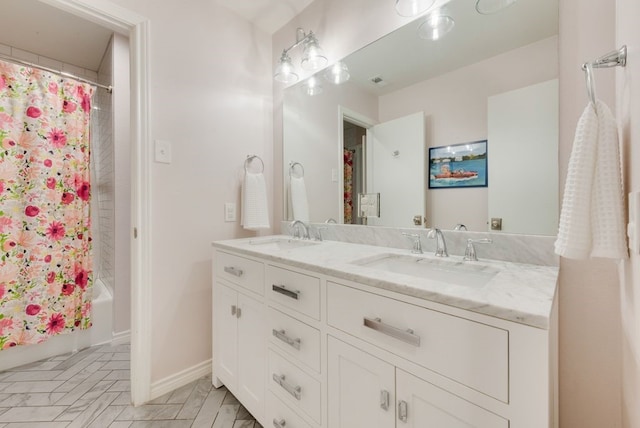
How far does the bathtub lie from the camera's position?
179 cm

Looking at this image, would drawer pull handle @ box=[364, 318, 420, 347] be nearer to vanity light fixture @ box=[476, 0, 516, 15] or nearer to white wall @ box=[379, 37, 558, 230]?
white wall @ box=[379, 37, 558, 230]

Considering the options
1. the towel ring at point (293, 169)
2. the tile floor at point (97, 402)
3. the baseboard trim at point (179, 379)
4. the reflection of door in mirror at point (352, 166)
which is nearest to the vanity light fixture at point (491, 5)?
the reflection of door in mirror at point (352, 166)

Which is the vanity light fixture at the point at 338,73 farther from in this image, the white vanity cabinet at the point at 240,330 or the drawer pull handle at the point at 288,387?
the drawer pull handle at the point at 288,387

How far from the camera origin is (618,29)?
2.42 feet

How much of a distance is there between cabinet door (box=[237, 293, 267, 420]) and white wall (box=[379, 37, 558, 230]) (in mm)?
883

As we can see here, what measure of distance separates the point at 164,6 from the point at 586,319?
2345 mm

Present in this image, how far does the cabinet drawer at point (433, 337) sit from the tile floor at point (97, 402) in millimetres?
942

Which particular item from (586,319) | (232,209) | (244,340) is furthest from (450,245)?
(232,209)

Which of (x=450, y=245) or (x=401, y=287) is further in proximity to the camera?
(x=450, y=245)

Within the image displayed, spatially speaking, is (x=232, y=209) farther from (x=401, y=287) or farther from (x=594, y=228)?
(x=594, y=228)

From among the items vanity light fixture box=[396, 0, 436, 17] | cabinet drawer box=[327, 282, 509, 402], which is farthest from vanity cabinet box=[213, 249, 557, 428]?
vanity light fixture box=[396, 0, 436, 17]

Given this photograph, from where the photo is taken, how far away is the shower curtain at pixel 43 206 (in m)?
1.74

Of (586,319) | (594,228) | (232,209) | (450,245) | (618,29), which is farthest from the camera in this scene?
(232,209)

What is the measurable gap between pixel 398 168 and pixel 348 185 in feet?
1.07
